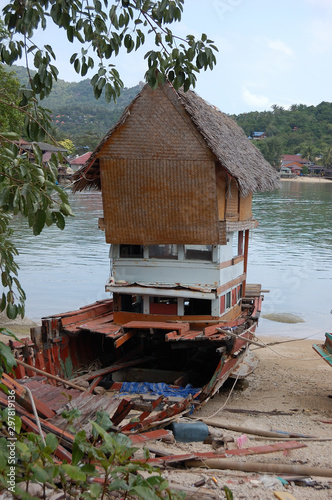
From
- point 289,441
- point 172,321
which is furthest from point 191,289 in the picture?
A: point 289,441

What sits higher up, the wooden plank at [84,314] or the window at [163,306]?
the window at [163,306]

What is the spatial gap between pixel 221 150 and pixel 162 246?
225 centimetres

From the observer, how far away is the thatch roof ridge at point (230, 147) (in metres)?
10.6

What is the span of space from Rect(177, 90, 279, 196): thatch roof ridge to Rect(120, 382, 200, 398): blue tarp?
3.95 metres

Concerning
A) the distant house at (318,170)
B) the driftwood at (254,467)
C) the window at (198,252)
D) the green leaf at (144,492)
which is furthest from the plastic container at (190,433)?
the distant house at (318,170)

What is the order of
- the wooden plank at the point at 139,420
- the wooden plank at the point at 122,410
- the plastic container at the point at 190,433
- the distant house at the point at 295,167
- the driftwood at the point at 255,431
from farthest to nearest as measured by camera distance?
the distant house at the point at 295,167, the driftwood at the point at 255,431, the plastic container at the point at 190,433, the wooden plank at the point at 139,420, the wooden plank at the point at 122,410

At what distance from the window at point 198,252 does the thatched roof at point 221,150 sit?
1.32 metres

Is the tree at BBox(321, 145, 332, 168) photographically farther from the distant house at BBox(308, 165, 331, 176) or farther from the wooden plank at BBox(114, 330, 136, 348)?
the wooden plank at BBox(114, 330, 136, 348)

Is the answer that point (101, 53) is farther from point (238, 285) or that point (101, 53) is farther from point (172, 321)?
point (238, 285)

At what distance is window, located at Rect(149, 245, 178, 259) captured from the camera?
1127cm

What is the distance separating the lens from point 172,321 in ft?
36.2

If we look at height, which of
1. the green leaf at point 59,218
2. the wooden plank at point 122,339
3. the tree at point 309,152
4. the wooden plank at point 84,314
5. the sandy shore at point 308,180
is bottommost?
the wooden plank at point 122,339

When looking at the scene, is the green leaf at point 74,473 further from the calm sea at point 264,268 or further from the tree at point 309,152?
the tree at point 309,152

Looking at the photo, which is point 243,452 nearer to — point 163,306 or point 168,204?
point 163,306
